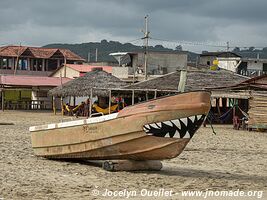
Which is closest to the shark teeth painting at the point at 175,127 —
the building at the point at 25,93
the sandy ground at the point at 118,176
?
the sandy ground at the point at 118,176

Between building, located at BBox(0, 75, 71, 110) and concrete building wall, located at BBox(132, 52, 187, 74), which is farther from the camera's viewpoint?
concrete building wall, located at BBox(132, 52, 187, 74)

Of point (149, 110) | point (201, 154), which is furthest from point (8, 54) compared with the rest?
point (149, 110)

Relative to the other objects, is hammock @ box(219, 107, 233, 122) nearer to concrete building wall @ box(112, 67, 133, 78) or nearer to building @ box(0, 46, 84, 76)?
concrete building wall @ box(112, 67, 133, 78)

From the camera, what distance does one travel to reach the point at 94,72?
38656 millimetres

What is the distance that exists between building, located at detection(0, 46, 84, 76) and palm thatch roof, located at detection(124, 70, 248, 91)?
89.6 ft

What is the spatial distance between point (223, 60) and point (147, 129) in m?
46.4

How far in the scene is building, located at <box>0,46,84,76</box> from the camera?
59.7 meters

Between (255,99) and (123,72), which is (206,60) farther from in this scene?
(255,99)

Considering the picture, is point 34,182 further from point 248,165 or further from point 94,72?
point 94,72

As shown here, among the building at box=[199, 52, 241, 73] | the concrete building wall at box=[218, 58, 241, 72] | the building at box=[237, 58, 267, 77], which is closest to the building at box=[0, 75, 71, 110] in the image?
the building at box=[199, 52, 241, 73]

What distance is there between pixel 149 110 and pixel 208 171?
2223 millimetres

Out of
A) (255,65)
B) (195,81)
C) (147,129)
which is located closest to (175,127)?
(147,129)

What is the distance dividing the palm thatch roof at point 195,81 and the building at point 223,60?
16.7 m

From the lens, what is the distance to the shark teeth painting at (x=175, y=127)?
1038 centimetres
